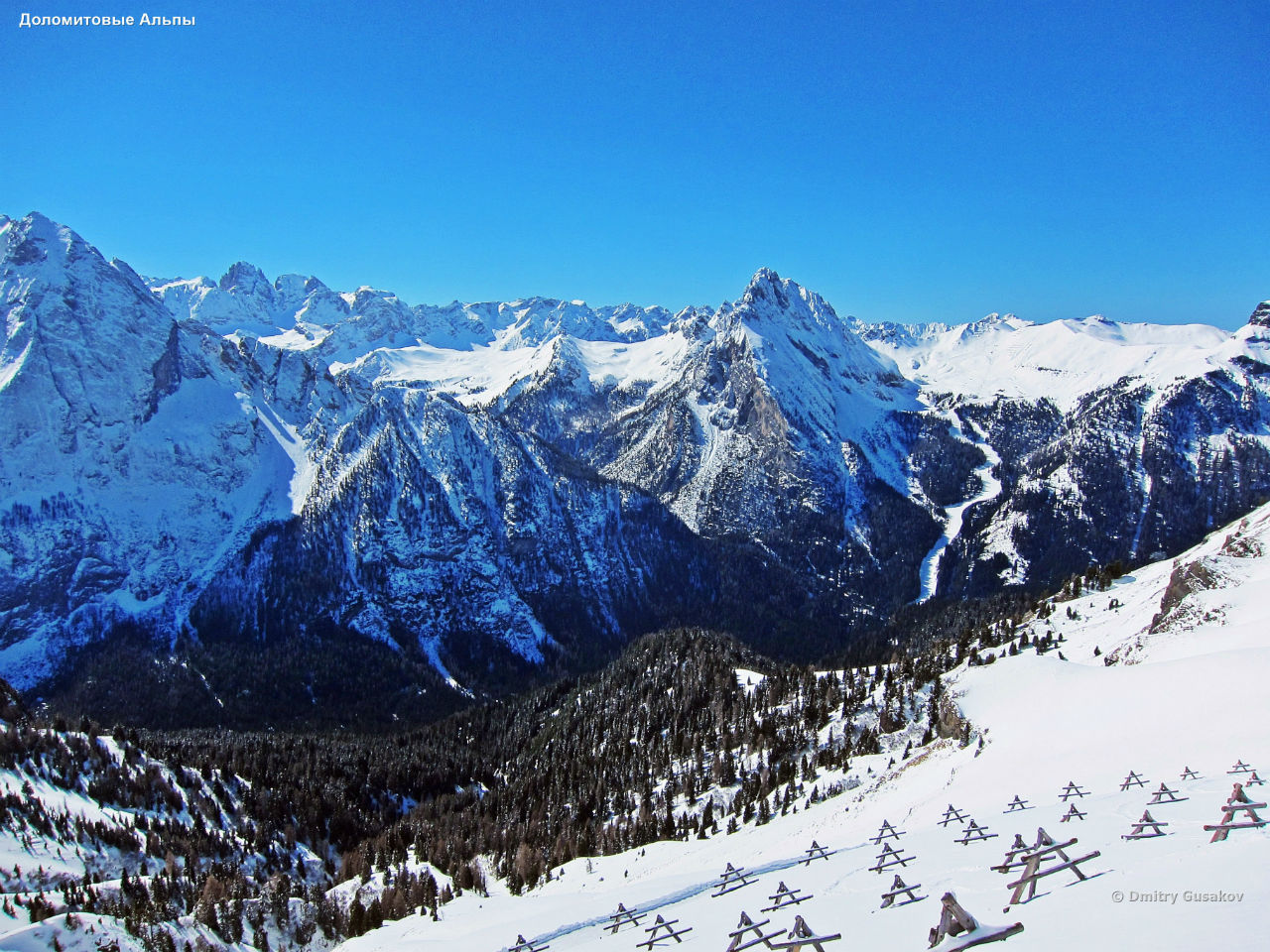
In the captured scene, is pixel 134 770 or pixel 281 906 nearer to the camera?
pixel 281 906

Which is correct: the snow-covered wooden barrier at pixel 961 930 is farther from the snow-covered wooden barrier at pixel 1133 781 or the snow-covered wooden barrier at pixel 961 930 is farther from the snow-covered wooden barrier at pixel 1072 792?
the snow-covered wooden barrier at pixel 1133 781

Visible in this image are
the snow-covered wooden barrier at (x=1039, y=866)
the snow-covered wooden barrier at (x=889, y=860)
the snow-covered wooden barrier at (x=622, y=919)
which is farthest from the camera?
the snow-covered wooden barrier at (x=622, y=919)

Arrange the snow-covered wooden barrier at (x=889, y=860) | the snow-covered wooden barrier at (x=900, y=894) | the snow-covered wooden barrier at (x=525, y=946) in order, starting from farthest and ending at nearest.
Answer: the snow-covered wooden barrier at (x=525, y=946), the snow-covered wooden barrier at (x=889, y=860), the snow-covered wooden barrier at (x=900, y=894)

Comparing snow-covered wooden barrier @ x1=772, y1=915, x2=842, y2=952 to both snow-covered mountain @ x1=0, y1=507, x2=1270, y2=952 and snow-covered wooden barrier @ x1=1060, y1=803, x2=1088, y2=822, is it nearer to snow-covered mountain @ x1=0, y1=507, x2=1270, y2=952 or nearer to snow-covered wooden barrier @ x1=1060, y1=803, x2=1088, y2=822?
snow-covered mountain @ x1=0, y1=507, x2=1270, y2=952

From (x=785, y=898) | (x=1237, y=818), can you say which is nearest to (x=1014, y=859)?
(x=1237, y=818)

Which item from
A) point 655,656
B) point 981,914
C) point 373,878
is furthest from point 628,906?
point 655,656

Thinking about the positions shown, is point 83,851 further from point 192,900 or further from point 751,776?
point 751,776

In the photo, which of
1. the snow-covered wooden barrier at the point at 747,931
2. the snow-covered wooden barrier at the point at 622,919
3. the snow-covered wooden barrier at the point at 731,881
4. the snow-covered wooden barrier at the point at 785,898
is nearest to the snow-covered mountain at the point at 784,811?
the snow-covered wooden barrier at the point at 785,898

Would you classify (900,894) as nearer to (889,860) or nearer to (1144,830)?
(889,860)
